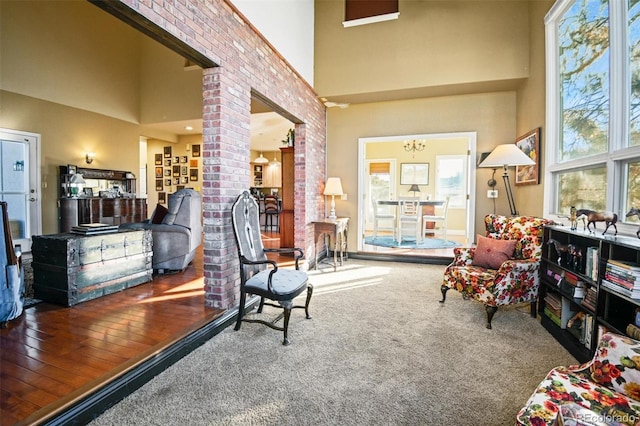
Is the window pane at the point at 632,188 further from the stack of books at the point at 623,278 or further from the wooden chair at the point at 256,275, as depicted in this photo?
the wooden chair at the point at 256,275

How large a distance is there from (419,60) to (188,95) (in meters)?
4.79

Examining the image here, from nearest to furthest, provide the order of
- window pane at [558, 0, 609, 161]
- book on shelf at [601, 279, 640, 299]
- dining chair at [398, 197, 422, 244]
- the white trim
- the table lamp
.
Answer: book on shelf at [601, 279, 640, 299] → window pane at [558, 0, 609, 161] → the white trim → the table lamp → dining chair at [398, 197, 422, 244]

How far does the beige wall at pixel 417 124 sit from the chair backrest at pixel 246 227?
2.86 m

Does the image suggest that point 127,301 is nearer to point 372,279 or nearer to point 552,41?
point 372,279

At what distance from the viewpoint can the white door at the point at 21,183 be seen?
5.20 m

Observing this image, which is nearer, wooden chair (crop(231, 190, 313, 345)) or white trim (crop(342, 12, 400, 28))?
wooden chair (crop(231, 190, 313, 345))

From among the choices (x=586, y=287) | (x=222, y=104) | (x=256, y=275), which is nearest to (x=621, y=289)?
(x=586, y=287)

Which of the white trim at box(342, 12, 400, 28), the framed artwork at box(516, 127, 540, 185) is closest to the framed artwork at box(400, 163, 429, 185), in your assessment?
the framed artwork at box(516, 127, 540, 185)

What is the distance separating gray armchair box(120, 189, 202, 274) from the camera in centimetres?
390

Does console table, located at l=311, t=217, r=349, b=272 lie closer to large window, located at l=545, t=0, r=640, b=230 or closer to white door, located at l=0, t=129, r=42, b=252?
large window, located at l=545, t=0, r=640, b=230

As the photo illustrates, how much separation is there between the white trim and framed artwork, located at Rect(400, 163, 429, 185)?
487cm

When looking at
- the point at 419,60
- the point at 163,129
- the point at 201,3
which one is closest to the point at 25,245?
the point at 163,129

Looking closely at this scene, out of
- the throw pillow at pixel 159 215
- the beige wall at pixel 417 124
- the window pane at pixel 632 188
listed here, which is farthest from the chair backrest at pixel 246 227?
the window pane at pixel 632 188

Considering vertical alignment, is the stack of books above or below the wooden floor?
above
